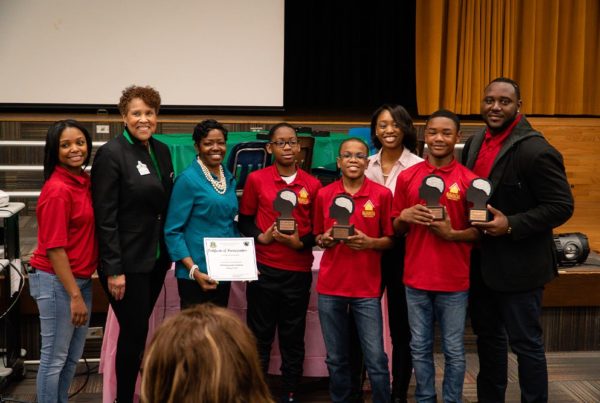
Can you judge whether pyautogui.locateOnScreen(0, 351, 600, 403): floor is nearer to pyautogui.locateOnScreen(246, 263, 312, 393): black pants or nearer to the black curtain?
pyautogui.locateOnScreen(246, 263, 312, 393): black pants

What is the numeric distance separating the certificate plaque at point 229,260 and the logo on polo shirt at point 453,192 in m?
0.82

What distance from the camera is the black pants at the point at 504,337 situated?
10.2 ft

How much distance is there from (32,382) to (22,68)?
3770mm

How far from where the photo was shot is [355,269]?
3.23m

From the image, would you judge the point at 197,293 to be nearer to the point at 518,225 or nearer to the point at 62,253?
the point at 62,253

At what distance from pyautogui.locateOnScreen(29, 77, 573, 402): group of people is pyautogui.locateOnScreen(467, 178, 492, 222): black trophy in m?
0.04

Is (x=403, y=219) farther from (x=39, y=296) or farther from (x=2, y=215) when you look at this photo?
(x=2, y=215)

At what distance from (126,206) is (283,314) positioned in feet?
2.85

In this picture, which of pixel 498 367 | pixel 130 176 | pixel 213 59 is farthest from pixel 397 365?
pixel 213 59

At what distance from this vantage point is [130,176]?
302 centimetres

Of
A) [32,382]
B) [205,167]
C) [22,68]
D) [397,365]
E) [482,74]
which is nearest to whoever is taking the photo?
[205,167]

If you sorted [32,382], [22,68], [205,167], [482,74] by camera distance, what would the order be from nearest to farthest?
[205,167] < [32,382] < [22,68] < [482,74]

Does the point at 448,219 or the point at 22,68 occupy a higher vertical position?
the point at 22,68

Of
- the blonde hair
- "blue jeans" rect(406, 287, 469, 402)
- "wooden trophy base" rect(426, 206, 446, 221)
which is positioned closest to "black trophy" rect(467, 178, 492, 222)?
"wooden trophy base" rect(426, 206, 446, 221)
